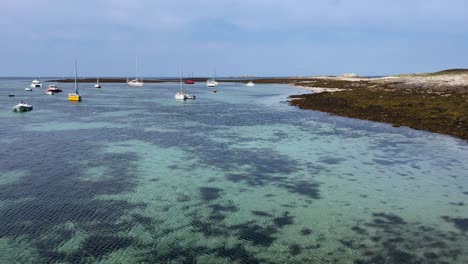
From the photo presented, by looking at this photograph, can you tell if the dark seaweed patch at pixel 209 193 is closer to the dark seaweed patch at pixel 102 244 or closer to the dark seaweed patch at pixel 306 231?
the dark seaweed patch at pixel 306 231

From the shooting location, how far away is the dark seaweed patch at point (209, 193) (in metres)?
22.4

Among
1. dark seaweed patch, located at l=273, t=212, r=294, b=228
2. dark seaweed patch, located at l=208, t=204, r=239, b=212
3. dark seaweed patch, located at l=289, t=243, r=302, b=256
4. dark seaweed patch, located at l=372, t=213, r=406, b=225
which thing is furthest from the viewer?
dark seaweed patch, located at l=208, t=204, r=239, b=212

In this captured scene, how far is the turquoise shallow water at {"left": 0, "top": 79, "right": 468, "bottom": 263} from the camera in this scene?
15.6 meters

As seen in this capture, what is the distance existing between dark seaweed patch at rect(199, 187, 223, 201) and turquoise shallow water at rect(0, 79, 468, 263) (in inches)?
2.6

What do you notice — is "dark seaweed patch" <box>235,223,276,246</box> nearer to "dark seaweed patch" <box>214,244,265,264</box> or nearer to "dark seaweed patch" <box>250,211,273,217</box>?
"dark seaweed patch" <box>214,244,265,264</box>

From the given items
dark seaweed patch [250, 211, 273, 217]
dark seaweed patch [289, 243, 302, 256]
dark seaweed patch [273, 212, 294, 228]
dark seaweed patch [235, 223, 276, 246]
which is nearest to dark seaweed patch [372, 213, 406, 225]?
dark seaweed patch [273, 212, 294, 228]

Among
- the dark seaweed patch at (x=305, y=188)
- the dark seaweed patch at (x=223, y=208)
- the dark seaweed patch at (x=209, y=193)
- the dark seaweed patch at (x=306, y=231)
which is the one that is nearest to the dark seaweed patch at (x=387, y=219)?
the dark seaweed patch at (x=306, y=231)

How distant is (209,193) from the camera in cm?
2320

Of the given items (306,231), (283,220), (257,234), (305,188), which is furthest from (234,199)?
(306,231)

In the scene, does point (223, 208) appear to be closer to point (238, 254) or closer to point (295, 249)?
point (238, 254)

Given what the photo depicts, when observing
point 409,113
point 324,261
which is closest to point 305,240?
point 324,261

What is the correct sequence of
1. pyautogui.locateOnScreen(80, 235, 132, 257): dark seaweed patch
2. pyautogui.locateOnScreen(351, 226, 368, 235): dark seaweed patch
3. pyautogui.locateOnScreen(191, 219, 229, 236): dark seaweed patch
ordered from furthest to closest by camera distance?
pyautogui.locateOnScreen(351, 226, 368, 235): dark seaweed patch → pyautogui.locateOnScreen(191, 219, 229, 236): dark seaweed patch → pyautogui.locateOnScreen(80, 235, 132, 257): dark seaweed patch

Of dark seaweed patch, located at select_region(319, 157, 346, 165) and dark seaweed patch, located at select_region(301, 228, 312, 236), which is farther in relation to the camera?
dark seaweed patch, located at select_region(319, 157, 346, 165)

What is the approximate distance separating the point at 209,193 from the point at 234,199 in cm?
197
